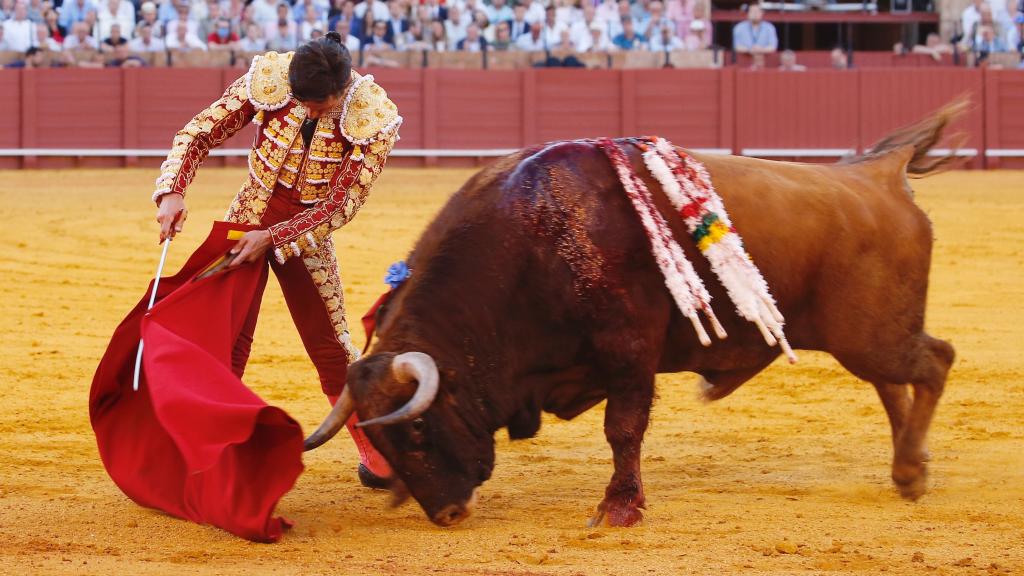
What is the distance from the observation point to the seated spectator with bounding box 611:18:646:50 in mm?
14852

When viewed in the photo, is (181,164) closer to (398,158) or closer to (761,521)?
(761,521)

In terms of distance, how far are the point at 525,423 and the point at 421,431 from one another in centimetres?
40

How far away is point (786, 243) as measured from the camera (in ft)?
12.9

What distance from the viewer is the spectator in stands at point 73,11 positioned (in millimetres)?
14156

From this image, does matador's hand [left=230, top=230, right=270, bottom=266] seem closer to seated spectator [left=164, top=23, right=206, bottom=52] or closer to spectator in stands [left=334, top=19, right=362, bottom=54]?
spectator in stands [left=334, top=19, right=362, bottom=54]

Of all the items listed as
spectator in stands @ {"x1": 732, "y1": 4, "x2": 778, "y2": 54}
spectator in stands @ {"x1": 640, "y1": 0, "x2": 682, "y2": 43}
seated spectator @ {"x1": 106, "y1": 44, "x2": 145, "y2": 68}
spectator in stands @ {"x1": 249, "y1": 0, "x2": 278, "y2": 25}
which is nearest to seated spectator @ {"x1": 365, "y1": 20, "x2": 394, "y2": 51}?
spectator in stands @ {"x1": 249, "y1": 0, "x2": 278, "y2": 25}

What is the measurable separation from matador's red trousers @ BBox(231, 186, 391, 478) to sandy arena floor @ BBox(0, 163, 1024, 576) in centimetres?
15

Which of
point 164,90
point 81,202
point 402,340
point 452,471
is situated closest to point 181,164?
point 402,340

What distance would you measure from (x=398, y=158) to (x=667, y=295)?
37.0 ft

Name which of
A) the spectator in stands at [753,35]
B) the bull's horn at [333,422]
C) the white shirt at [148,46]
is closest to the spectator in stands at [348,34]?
the white shirt at [148,46]

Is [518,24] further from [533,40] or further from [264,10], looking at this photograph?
[264,10]

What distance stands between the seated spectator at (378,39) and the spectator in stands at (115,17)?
238 cm

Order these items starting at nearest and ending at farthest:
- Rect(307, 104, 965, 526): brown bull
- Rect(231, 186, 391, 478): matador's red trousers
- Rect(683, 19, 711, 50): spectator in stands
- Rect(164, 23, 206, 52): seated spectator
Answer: Rect(307, 104, 965, 526): brown bull → Rect(231, 186, 391, 478): matador's red trousers → Rect(164, 23, 206, 52): seated spectator → Rect(683, 19, 711, 50): spectator in stands

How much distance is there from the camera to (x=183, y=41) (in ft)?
46.6
